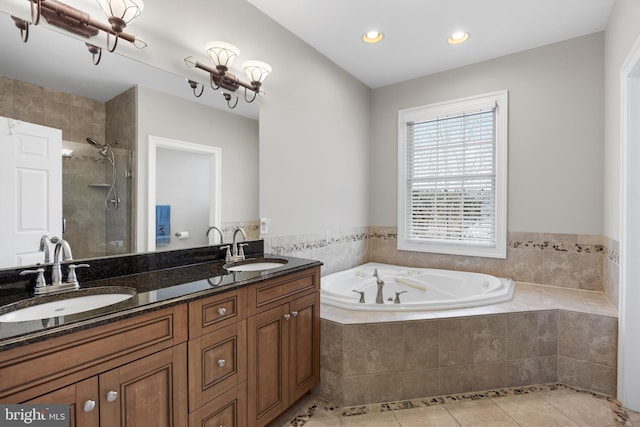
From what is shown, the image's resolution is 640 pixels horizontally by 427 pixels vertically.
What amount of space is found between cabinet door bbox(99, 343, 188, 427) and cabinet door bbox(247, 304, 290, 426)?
371mm

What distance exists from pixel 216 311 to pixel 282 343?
21.0 inches

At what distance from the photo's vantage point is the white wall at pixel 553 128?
264 cm

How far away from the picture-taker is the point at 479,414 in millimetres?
1886

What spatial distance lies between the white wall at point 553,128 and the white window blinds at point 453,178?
21 cm

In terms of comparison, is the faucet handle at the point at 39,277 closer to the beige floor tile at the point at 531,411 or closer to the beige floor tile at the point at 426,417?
the beige floor tile at the point at 426,417

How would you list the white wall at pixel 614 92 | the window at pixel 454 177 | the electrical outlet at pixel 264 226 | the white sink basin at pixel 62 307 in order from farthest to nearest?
1. the window at pixel 454 177
2. the electrical outlet at pixel 264 226
3. the white wall at pixel 614 92
4. the white sink basin at pixel 62 307

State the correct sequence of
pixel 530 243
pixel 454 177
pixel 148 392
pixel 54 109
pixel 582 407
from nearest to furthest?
pixel 148 392, pixel 54 109, pixel 582 407, pixel 530 243, pixel 454 177

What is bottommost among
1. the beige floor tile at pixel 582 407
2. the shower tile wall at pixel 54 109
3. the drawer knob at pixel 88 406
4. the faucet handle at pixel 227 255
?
the beige floor tile at pixel 582 407

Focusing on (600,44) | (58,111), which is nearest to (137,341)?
(58,111)

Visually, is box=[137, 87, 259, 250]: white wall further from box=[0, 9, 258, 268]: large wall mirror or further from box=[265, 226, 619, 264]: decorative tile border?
box=[265, 226, 619, 264]: decorative tile border

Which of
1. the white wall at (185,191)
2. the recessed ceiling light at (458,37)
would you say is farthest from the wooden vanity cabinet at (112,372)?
the recessed ceiling light at (458,37)

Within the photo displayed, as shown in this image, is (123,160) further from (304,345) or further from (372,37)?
(372,37)

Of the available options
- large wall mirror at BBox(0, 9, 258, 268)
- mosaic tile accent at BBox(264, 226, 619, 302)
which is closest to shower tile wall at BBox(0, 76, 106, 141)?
large wall mirror at BBox(0, 9, 258, 268)

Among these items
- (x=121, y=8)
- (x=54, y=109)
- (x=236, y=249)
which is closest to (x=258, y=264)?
(x=236, y=249)
